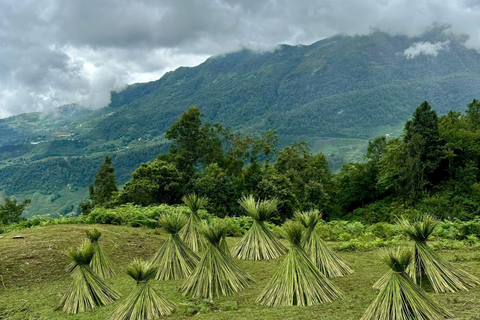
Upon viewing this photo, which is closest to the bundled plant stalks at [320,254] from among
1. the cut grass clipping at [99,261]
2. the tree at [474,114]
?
the cut grass clipping at [99,261]

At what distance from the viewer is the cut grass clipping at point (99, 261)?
18.7 feet

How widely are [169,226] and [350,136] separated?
157991 millimetres

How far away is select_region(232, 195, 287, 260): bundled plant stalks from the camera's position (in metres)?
6.32

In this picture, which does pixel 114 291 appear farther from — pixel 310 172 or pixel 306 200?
pixel 310 172

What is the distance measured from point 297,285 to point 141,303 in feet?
6.09

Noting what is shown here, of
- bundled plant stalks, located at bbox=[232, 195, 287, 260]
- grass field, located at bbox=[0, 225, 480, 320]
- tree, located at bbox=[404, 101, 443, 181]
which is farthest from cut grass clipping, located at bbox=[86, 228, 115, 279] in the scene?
tree, located at bbox=[404, 101, 443, 181]

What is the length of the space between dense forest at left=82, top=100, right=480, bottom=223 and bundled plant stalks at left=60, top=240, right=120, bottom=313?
1271 cm

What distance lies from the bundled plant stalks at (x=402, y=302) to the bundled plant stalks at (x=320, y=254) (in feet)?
5.55

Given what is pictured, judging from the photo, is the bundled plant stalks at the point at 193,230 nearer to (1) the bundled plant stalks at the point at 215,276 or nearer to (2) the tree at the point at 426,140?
(1) the bundled plant stalks at the point at 215,276

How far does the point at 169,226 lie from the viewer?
5719 millimetres

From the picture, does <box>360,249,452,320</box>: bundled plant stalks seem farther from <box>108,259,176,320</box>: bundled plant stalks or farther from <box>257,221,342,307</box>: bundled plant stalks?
<box>108,259,176,320</box>: bundled plant stalks

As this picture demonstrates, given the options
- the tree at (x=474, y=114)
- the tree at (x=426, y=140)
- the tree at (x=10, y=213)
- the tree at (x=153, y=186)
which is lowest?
the tree at (x=10, y=213)

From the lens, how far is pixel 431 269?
4.35 metres

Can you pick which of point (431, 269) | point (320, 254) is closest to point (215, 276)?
point (320, 254)
